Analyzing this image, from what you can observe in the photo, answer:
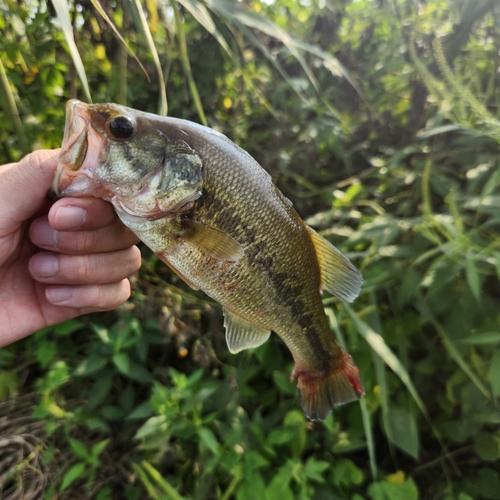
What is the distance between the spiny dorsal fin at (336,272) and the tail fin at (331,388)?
209 mm

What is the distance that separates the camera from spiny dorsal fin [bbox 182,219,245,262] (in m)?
0.75

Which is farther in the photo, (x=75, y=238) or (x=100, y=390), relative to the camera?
(x=100, y=390)

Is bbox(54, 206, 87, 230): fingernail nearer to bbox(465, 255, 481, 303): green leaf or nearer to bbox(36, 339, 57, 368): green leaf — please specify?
bbox(36, 339, 57, 368): green leaf

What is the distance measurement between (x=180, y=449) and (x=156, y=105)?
1561mm

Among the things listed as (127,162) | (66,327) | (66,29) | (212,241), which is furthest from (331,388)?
(66,29)

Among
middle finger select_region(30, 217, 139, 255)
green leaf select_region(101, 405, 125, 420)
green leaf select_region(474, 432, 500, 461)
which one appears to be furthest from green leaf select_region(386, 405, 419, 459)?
middle finger select_region(30, 217, 139, 255)

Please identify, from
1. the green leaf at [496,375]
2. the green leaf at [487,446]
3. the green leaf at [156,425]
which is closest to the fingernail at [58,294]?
the green leaf at [156,425]

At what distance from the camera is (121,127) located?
2.34 ft

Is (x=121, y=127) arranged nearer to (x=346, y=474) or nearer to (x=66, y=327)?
(x=66, y=327)

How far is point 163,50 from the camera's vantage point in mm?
1819

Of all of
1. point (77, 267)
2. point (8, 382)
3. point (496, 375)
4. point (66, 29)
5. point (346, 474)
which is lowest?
point (346, 474)

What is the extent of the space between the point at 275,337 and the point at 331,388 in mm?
528

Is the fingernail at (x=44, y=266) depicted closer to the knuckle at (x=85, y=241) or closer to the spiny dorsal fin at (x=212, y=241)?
the knuckle at (x=85, y=241)

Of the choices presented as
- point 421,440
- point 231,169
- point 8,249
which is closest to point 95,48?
point 8,249
